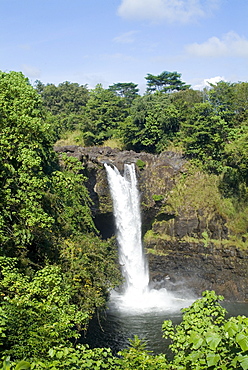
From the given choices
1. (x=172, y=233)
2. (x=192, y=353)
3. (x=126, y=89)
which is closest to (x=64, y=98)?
(x=126, y=89)

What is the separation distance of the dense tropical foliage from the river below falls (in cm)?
74

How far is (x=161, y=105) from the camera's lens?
3034 centimetres

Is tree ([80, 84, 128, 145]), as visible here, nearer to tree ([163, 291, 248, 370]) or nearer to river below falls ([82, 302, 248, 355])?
river below falls ([82, 302, 248, 355])

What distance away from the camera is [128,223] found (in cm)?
2402

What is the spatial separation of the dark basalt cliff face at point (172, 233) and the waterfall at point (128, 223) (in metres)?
0.42

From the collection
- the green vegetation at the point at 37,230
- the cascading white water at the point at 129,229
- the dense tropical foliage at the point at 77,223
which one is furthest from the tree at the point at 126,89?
the green vegetation at the point at 37,230

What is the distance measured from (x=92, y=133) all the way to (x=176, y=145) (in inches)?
295

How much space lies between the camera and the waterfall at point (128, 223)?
23.6 m

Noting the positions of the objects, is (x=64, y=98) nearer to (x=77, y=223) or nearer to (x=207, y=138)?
(x=207, y=138)

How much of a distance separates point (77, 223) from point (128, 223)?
29.6 feet

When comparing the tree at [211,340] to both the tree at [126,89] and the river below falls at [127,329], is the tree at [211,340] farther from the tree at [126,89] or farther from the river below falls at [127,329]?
the tree at [126,89]

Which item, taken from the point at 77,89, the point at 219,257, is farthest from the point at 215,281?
the point at 77,89

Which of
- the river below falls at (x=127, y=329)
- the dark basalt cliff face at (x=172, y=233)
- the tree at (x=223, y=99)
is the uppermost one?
the tree at (x=223, y=99)

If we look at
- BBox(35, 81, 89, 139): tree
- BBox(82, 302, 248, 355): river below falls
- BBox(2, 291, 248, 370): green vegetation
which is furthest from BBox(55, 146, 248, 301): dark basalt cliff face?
BBox(35, 81, 89, 139): tree
